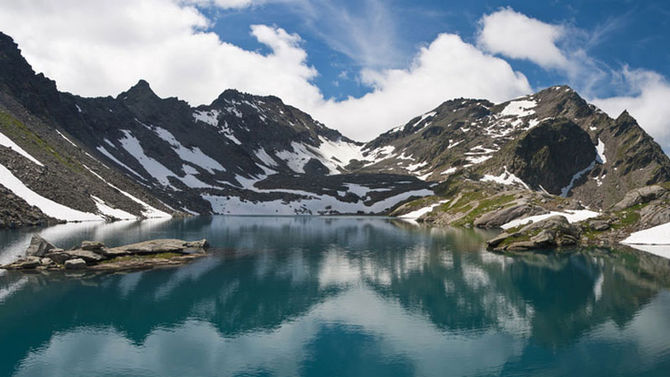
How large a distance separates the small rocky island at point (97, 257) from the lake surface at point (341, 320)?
318 cm

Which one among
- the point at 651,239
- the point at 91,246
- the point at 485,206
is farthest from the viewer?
the point at 485,206

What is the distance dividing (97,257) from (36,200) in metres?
59.6

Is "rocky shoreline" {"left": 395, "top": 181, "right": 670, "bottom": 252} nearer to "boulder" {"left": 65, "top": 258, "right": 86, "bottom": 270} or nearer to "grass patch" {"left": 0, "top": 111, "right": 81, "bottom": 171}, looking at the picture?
"boulder" {"left": 65, "top": 258, "right": 86, "bottom": 270}

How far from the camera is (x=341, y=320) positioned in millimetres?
32062

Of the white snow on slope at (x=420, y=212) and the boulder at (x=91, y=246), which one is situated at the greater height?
the white snow on slope at (x=420, y=212)

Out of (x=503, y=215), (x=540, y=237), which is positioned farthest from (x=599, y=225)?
(x=503, y=215)

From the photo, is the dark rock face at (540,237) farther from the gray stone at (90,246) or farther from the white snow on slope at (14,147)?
the white snow on slope at (14,147)

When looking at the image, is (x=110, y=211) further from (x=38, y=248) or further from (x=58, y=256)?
(x=58, y=256)

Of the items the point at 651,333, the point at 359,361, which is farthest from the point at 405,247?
the point at 359,361

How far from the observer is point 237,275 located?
47594mm

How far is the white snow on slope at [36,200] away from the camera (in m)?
91.9

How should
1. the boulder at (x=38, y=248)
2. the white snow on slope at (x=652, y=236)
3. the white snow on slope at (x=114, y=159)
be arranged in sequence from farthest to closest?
the white snow on slope at (x=114, y=159), the white snow on slope at (x=652, y=236), the boulder at (x=38, y=248)

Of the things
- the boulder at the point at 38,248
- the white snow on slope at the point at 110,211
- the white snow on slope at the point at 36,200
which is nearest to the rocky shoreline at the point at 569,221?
the boulder at the point at 38,248

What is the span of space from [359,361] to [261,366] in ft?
18.0
